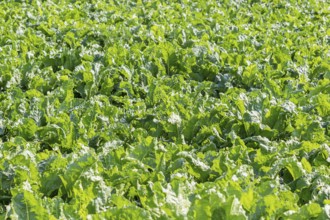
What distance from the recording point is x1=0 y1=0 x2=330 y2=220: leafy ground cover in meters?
3.23

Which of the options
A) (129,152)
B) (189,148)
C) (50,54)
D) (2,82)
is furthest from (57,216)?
(50,54)

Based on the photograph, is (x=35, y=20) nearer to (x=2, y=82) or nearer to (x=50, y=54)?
(x=50, y=54)

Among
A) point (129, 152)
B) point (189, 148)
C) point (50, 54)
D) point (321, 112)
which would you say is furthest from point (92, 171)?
point (50, 54)

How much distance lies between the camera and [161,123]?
463cm

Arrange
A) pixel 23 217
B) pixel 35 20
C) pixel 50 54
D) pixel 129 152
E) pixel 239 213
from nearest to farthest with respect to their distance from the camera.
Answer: pixel 239 213, pixel 23 217, pixel 129 152, pixel 50 54, pixel 35 20

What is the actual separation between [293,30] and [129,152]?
5496 mm

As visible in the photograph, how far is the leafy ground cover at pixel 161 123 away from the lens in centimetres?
323

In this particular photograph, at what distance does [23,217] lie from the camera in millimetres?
3102

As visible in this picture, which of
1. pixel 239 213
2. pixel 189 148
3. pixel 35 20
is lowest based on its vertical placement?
pixel 35 20

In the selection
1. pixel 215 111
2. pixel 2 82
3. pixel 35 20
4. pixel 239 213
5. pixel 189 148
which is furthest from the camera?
pixel 35 20

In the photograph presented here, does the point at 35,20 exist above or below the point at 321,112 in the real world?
below

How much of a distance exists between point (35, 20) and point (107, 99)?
377cm

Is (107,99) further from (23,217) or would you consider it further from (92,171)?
(23,217)

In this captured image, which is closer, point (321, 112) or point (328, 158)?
point (328, 158)
